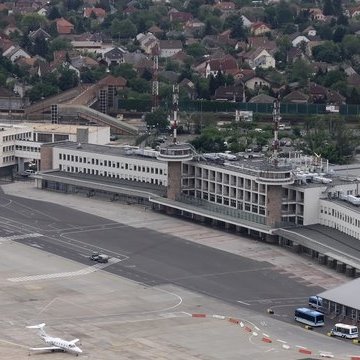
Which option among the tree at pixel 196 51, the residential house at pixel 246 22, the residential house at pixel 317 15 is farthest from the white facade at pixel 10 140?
the residential house at pixel 317 15

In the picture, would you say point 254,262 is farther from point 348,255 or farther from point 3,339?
point 3,339

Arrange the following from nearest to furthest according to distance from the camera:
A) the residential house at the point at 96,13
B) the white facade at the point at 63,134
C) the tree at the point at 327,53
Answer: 1. the white facade at the point at 63,134
2. the tree at the point at 327,53
3. the residential house at the point at 96,13

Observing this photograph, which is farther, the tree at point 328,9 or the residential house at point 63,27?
the tree at point 328,9

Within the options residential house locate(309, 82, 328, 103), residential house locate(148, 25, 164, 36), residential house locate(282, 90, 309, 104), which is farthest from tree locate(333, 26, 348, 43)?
residential house locate(282, 90, 309, 104)

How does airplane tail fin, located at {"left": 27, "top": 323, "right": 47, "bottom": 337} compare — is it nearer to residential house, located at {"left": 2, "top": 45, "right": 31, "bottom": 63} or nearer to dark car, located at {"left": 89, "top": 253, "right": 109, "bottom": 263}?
dark car, located at {"left": 89, "top": 253, "right": 109, "bottom": 263}

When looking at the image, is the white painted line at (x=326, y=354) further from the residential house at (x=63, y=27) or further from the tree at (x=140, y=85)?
the residential house at (x=63, y=27)

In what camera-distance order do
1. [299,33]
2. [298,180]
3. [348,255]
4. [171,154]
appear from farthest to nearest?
[299,33], [171,154], [298,180], [348,255]

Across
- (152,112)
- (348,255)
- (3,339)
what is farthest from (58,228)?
(152,112)
